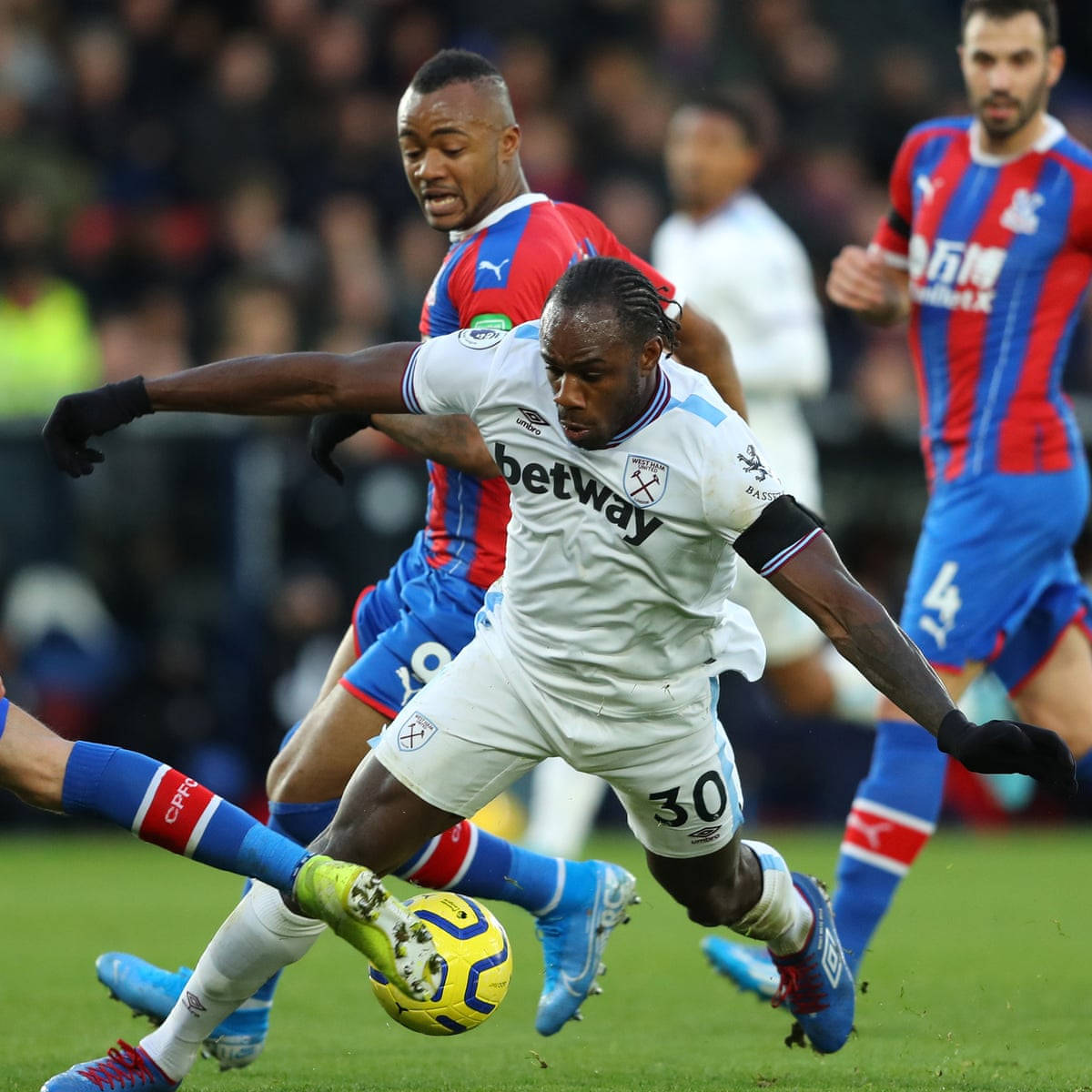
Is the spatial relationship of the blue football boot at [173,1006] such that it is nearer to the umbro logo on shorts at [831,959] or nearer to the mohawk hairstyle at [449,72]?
Answer: the umbro logo on shorts at [831,959]

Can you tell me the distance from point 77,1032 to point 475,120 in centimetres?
276

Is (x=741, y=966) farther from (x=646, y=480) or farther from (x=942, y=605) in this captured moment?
(x=646, y=480)

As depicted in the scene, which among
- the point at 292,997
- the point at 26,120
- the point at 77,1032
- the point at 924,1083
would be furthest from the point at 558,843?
the point at 26,120

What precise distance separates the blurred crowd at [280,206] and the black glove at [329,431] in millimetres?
5502

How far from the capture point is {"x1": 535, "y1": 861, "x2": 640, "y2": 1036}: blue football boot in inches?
215

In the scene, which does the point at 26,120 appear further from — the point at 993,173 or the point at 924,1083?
the point at 924,1083

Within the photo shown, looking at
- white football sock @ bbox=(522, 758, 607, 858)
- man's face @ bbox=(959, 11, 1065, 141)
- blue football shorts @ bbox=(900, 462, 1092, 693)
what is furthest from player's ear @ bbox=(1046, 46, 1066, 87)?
white football sock @ bbox=(522, 758, 607, 858)

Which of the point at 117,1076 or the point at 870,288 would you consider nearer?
the point at 117,1076

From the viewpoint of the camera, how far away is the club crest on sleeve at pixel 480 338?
455 cm

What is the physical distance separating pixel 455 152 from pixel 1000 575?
2.13 metres

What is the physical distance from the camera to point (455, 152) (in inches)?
207

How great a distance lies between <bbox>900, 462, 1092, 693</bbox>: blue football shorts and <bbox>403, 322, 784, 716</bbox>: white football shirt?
1.54m

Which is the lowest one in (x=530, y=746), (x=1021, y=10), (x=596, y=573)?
(x=530, y=746)

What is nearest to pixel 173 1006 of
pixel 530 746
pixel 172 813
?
pixel 172 813
